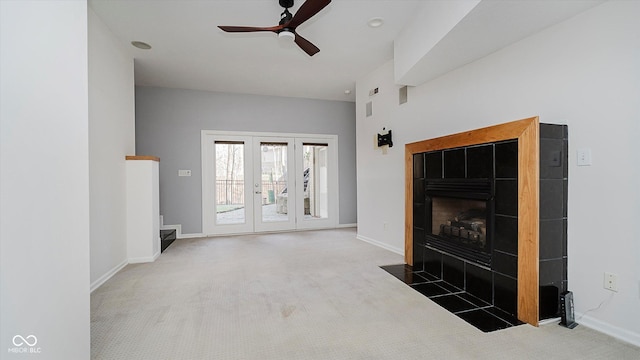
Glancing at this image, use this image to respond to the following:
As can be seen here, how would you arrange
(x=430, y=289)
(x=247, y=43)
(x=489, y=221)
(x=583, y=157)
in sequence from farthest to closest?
(x=247, y=43), (x=430, y=289), (x=489, y=221), (x=583, y=157)

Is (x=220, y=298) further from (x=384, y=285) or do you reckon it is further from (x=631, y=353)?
(x=631, y=353)

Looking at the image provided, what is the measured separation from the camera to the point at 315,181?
258 inches

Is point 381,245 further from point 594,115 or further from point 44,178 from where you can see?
point 44,178

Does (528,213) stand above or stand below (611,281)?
above

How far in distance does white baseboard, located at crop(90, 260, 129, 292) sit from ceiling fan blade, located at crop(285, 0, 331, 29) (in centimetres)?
313

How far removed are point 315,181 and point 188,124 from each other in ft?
9.11

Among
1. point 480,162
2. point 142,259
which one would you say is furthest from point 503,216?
point 142,259

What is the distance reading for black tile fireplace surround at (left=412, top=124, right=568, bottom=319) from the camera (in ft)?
7.29

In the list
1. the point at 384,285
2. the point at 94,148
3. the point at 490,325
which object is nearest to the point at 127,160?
the point at 94,148

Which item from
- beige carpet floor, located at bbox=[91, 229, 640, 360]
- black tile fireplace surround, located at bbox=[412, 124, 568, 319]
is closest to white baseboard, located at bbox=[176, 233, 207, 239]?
beige carpet floor, located at bbox=[91, 229, 640, 360]

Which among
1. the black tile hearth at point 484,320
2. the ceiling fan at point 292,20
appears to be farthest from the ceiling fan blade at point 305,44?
the black tile hearth at point 484,320

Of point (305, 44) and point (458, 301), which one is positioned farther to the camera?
point (305, 44)

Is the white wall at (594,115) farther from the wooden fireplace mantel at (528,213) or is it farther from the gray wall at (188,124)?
the gray wall at (188,124)

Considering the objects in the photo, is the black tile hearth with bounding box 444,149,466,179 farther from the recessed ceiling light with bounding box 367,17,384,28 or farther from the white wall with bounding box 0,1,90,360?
the white wall with bounding box 0,1,90,360
